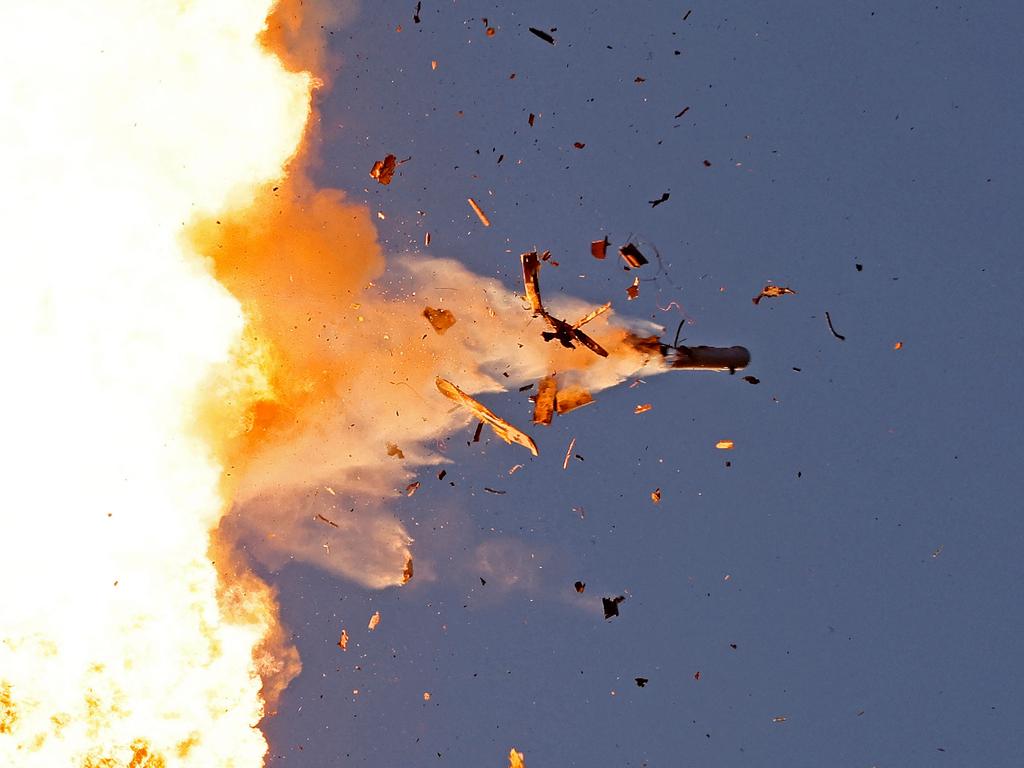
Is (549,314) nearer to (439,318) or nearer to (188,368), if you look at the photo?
(439,318)

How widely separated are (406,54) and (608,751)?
13.5ft

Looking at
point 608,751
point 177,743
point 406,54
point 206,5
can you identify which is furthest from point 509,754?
point 206,5

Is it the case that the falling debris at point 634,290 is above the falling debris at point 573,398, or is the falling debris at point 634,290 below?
above

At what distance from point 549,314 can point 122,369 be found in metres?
2.46

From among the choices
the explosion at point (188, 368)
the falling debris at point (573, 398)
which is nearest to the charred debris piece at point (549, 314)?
the explosion at point (188, 368)

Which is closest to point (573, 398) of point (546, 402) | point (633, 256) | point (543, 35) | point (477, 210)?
point (546, 402)

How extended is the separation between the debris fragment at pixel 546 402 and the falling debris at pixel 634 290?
622 millimetres

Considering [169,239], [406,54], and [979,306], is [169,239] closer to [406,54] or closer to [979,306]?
[406,54]

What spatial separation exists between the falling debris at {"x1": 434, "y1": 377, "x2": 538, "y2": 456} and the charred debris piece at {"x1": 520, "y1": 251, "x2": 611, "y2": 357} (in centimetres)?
54

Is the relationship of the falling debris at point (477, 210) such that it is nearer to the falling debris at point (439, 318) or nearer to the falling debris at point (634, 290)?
the falling debris at point (439, 318)

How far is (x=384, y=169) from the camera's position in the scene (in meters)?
3.23

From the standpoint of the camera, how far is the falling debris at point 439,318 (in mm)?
3262

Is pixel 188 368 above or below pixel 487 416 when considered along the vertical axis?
above

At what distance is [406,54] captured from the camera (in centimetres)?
323
